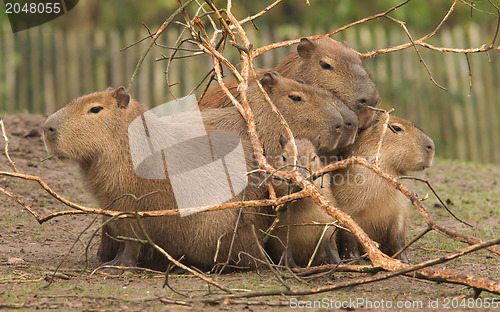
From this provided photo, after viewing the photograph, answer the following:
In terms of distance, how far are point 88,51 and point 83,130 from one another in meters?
7.27

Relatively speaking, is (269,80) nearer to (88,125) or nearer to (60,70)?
(88,125)

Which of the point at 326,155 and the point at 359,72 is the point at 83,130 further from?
the point at 359,72

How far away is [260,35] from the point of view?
11.0 meters

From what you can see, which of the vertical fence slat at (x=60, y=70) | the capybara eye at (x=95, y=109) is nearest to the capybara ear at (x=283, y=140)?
the capybara eye at (x=95, y=109)

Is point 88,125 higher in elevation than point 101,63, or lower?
lower

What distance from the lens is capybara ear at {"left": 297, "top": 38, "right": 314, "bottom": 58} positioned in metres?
4.78

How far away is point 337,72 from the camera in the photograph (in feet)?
15.3

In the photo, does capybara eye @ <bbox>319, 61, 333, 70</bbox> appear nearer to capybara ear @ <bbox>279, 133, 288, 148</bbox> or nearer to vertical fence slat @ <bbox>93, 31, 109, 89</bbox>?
capybara ear @ <bbox>279, 133, 288, 148</bbox>

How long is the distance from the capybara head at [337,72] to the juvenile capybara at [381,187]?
20 centimetres

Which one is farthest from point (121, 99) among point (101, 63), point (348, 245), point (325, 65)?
point (101, 63)

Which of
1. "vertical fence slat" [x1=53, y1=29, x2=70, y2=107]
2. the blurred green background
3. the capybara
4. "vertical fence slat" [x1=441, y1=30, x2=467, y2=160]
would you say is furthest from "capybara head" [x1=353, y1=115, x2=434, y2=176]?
"vertical fence slat" [x1=53, y1=29, x2=70, y2=107]

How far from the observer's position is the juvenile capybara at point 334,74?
4.59 meters

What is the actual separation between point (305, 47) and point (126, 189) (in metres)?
1.67

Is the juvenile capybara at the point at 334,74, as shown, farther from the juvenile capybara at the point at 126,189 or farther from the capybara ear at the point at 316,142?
the juvenile capybara at the point at 126,189
